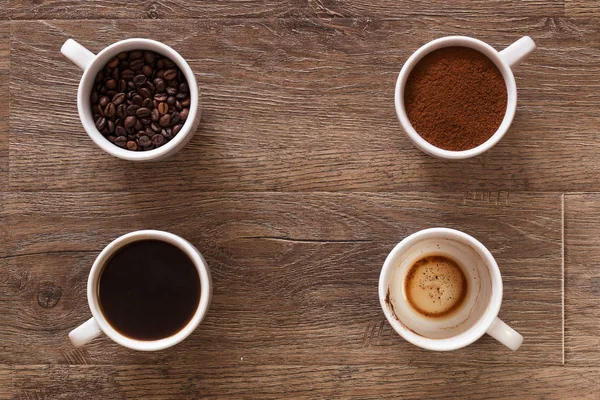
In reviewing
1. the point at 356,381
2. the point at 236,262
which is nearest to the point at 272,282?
the point at 236,262

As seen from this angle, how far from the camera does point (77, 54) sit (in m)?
0.92

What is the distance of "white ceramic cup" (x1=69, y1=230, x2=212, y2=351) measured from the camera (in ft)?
3.06

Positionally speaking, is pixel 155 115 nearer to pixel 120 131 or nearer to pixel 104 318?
pixel 120 131

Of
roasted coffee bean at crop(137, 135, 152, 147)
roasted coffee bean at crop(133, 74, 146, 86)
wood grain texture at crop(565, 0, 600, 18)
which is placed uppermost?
wood grain texture at crop(565, 0, 600, 18)

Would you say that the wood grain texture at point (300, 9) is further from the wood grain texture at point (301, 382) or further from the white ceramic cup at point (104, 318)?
the wood grain texture at point (301, 382)

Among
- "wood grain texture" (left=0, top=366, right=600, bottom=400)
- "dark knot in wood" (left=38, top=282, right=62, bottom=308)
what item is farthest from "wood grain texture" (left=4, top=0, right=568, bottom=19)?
"wood grain texture" (left=0, top=366, right=600, bottom=400)

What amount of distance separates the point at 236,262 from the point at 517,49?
546 mm

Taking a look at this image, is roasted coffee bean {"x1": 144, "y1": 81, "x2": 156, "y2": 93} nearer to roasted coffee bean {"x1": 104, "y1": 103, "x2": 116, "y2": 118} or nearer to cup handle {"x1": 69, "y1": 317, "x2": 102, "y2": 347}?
roasted coffee bean {"x1": 104, "y1": 103, "x2": 116, "y2": 118}

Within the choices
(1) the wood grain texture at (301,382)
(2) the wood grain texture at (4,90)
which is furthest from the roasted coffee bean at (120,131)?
(1) the wood grain texture at (301,382)

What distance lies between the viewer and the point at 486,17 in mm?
1013

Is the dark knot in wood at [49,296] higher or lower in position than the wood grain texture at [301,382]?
higher

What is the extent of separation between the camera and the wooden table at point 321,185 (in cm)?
102

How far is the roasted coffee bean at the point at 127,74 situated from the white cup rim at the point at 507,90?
40 centimetres

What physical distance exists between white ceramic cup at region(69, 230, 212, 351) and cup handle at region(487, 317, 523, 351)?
1.42 ft
